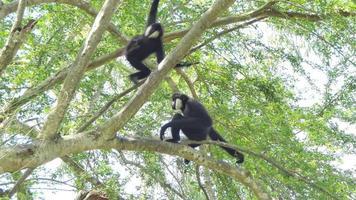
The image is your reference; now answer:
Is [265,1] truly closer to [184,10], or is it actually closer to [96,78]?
[184,10]

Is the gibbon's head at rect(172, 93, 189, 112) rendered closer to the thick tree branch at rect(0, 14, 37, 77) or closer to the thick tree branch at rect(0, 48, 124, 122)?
the thick tree branch at rect(0, 48, 124, 122)

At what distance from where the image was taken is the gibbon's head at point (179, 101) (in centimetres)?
732

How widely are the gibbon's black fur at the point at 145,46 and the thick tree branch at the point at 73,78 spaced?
6.87 ft

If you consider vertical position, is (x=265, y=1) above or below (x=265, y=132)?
above

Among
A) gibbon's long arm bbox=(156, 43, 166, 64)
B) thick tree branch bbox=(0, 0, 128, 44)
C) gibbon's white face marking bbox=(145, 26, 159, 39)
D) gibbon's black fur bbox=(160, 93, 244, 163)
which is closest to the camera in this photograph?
thick tree branch bbox=(0, 0, 128, 44)

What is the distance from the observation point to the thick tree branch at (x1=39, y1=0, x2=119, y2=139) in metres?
4.79

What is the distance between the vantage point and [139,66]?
7.31 m

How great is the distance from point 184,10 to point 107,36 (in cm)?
122

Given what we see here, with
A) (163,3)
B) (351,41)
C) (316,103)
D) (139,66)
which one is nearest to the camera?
(351,41)

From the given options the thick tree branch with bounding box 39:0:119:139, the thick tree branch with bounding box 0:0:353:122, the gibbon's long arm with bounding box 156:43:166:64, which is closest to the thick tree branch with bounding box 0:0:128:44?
the thick tree branch with bounding box 0:0:353:122

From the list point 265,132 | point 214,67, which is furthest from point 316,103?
point 265,132

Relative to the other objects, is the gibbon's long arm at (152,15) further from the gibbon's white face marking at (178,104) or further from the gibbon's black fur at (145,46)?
the gibbon's white face marking at (178,104)

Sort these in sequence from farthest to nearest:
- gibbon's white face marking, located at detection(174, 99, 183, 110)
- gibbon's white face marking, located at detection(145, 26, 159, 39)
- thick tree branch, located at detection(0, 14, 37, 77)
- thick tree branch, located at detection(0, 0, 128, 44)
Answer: gibbon's white face marking, located at detection(174, 99, 183, 110), gibbon's white face marking, located at detection(145, 26, 159, 39), thick tree branch, located at detection(0, 0, 128, 44), thick tree branch, located at detection(0, 14, 37, 77)

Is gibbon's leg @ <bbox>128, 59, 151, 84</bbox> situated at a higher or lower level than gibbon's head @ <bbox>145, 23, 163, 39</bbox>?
lower
